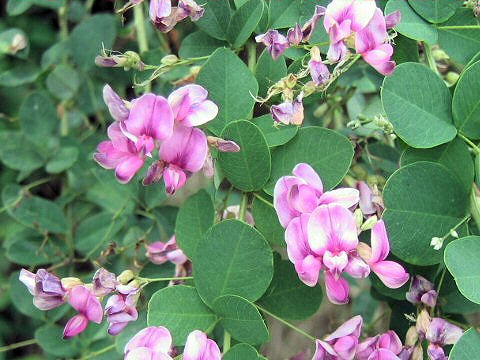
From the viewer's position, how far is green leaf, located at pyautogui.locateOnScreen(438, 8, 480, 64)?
2.68ft

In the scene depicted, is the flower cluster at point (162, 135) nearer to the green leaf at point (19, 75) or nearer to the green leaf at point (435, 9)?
the green leaf at point (435, 9)

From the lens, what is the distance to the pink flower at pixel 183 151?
719 mm

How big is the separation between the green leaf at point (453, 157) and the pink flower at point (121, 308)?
0.32m

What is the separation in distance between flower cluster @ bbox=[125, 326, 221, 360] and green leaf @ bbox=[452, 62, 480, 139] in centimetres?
34

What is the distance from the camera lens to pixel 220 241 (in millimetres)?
726

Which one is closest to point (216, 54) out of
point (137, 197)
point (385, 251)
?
point (385, 251)

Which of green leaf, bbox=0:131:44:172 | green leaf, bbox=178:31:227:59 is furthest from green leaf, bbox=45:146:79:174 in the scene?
green leaf, bbox=178:31:227:59

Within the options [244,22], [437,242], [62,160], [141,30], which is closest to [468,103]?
[437,242]

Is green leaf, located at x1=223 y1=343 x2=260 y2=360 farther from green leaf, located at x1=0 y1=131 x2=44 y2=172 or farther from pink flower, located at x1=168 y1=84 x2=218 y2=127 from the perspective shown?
green leaf, located at x1=0 y1=131 x2=44 y2=172

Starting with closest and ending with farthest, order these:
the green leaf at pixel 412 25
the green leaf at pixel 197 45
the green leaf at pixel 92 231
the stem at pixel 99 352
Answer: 1. the green leaf at pixel 412 25
2. the green leaf at pixel 197 45
3. the stem at pixel 99 352
4. the green leaf at pixel 92 231

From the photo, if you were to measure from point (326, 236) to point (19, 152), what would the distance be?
0.71 m

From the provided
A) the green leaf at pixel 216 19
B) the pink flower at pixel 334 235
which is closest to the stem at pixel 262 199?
the pink flower at pixel 334 235

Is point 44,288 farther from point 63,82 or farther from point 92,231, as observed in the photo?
point 63,82

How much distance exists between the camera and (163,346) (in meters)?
0.69
